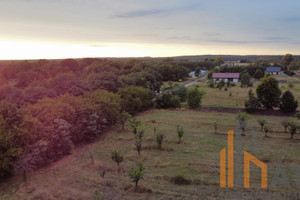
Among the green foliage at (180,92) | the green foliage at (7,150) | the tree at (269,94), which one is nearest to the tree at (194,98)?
the green foliage at (180,92)

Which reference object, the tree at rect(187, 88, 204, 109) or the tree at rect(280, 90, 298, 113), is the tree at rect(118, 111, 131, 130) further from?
the tree at rect(280, 90, 298, 113)

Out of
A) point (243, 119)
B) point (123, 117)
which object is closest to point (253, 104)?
point (243, 119)

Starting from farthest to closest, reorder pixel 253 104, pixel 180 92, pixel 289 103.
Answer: pixel 180 92 < pixel 253 104 < pixel 289 103

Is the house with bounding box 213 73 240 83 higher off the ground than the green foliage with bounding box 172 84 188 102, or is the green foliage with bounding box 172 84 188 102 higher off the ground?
the house with bounding box 213 73 240 83

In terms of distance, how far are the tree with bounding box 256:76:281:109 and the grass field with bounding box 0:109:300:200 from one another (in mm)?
7104

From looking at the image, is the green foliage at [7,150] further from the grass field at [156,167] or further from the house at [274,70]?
the house at [274,70]

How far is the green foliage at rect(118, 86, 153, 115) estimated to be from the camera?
99.7 feet

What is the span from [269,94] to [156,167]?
2293cm

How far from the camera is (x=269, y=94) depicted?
30969 millimetres

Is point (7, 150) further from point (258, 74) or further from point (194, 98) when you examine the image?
point (258, 74)

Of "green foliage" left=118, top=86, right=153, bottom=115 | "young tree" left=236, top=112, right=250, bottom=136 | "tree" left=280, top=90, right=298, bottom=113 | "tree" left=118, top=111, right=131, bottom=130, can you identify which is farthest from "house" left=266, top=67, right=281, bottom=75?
"tree" left=118, top=111, right=131, bottom=130

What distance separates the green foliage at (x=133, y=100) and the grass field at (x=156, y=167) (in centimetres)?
627

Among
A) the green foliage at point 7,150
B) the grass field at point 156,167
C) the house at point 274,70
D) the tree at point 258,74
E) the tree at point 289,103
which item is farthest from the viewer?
the house at point 274,70

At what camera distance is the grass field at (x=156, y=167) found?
11.4m
